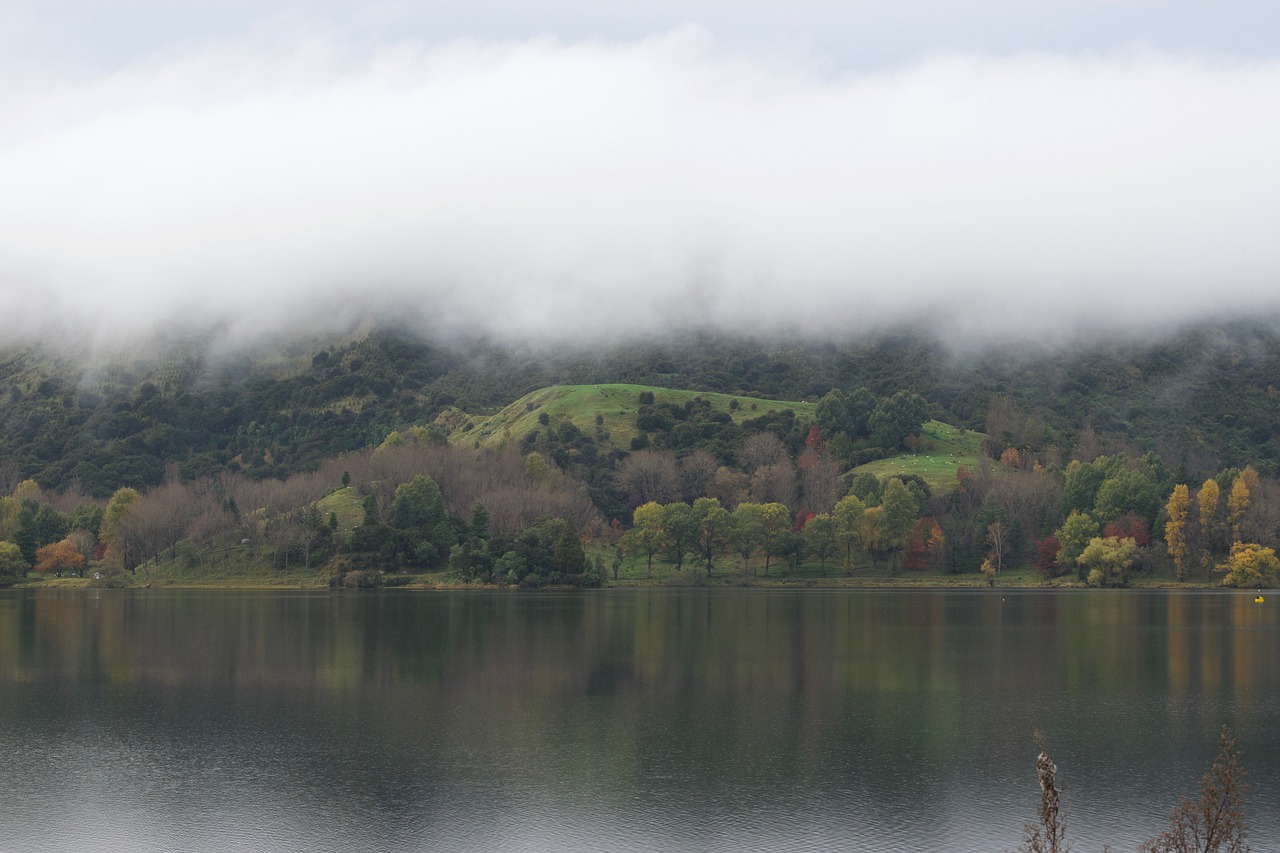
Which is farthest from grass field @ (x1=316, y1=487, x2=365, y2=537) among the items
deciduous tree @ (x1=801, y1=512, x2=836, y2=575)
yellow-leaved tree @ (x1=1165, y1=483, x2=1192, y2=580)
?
yellow-leaved tree @ (x1=1165, y1=483, x2=1192, y2=580)

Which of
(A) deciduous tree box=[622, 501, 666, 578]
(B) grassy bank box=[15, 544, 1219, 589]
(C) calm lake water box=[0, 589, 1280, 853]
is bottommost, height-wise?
(B) grassy bank box=[15, 544, 1219, 589]

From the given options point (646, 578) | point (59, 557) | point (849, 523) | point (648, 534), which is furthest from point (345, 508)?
point (849, 523)

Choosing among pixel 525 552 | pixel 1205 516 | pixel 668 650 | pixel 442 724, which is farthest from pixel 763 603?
pixel 442 724

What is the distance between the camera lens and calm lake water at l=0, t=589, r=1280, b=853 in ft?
127

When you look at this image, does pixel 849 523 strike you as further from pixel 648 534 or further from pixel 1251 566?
pixel 1251 566

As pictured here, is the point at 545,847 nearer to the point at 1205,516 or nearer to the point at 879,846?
the point at 879,846

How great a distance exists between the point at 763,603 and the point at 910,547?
52.0 metres

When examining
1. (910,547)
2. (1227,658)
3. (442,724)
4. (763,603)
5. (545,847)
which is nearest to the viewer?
(545,847)

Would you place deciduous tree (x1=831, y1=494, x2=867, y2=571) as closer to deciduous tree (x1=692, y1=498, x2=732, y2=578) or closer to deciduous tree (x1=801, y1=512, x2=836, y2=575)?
deciduous tree (x1=801, y1=512, x2=836, y2=575)

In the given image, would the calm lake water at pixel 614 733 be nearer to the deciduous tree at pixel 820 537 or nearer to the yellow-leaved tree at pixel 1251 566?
the yellow-leaved tree at pixel 1251 566

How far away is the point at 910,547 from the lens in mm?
177000

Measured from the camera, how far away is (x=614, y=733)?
5184cm

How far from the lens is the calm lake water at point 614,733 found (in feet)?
127

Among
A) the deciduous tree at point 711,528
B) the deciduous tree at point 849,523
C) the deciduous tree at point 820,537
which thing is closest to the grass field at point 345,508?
the deciduous tree at point 711,528
